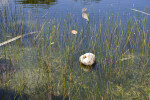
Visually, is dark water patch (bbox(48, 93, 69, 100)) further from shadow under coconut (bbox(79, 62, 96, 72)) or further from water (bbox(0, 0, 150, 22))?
water (bbox(0, 0, 150, 22))

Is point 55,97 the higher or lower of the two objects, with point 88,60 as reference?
lower

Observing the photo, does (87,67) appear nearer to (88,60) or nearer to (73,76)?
(88,60)

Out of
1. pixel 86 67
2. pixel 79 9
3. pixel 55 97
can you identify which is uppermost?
pixel 79 9

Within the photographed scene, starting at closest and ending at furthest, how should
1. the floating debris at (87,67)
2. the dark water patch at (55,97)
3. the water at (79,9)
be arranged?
the dark water patch at (55,97) < the floating debris at (87,67) < the water at (79,9)

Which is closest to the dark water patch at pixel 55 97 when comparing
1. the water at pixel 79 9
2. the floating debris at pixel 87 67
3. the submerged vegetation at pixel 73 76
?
the submerged vegetation at pixel 73 76

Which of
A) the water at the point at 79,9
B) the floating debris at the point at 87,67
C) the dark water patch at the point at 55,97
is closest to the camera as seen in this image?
the dark water patch at the point at 55,97

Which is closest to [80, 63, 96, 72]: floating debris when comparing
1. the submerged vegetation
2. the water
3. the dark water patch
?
the submerged vegetation

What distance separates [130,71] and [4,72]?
1.45 meters

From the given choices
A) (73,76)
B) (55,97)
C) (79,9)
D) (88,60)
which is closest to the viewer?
(55,97)

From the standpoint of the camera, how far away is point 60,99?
6.17ft

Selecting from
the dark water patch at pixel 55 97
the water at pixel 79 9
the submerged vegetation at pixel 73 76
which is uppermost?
the water at pixel 79 9

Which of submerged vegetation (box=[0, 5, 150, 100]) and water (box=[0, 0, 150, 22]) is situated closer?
submerged vegetation (box=[0, 5, 150, 100])

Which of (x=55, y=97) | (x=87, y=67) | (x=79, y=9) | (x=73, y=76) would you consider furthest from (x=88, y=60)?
(x=79, y=9)

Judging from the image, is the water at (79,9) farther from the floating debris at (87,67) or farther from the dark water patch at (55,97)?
the dark water patch at (55,97)
